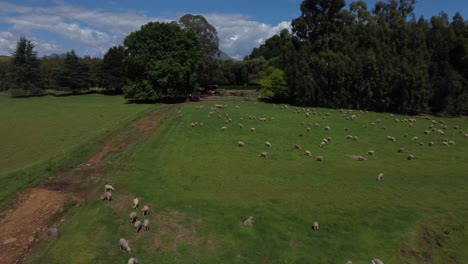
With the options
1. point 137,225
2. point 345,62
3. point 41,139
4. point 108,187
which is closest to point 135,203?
point 137,225

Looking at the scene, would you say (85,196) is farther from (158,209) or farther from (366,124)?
(366,124)

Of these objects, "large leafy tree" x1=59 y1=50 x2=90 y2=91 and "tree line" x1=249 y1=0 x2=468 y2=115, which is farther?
"large leafy tree" x1=59 y1=50 x2=90 y2=91

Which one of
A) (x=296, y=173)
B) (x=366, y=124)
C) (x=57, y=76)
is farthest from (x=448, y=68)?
(x=57, y=76)

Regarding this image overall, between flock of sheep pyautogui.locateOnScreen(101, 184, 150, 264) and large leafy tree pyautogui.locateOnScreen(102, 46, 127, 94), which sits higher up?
large leafy tree pyautogui.locateOnScreen(102, 46, 127, 94)

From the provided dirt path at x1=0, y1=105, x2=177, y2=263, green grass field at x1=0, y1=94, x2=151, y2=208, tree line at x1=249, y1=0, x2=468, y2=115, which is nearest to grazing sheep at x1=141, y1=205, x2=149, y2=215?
dirt path at x1=0, y1=105, x2=177, y2=263

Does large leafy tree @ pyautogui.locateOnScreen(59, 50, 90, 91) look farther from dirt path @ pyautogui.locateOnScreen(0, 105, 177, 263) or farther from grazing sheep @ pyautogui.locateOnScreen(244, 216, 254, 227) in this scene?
grazing sheep @ pyautogui.locateOnScreen(244, 216, 254, 227)

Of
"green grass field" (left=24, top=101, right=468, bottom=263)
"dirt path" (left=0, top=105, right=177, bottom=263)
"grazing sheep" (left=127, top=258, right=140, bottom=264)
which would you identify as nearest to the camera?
"grazing sheep" (left=127, top=258, right=140, bottom=264)

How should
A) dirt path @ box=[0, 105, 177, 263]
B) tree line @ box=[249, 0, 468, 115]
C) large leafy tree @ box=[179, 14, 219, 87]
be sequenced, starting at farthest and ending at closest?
large leafy tree @ box=[179, 14, 219, 87], tree line @ box=[249, 0, 468, 115], dirt path @ box=[0, 105, 177, 263]

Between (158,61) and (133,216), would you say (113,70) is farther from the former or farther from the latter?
(133,216)
